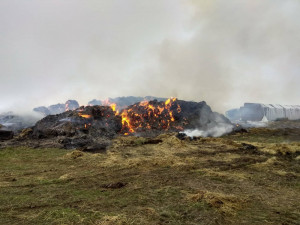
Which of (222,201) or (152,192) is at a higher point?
(222,201)

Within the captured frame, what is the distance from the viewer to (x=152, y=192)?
9273 mm

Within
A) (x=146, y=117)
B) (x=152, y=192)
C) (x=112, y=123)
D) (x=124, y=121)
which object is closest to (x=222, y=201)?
(x=152, y=192)

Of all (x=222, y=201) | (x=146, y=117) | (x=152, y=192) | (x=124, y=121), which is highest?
(x=146, y=117)

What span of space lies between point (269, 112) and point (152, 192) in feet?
303

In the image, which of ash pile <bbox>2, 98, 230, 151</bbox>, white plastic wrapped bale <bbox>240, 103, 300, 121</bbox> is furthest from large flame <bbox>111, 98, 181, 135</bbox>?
white plastic wrapped bale <bbox>240, 103, 300, 121</bbox>

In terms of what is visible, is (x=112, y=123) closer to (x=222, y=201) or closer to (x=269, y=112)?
(x=222, y=201)

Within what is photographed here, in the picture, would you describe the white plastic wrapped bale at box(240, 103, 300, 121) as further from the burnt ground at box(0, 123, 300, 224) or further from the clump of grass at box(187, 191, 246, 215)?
the clump of grass at box(187, 191, 246, 215)

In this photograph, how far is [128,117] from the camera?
48875 mm

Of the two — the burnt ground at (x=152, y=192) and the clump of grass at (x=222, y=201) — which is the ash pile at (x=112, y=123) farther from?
the clump of grass at (x=222, y=201)

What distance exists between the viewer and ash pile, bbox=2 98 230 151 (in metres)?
29.7

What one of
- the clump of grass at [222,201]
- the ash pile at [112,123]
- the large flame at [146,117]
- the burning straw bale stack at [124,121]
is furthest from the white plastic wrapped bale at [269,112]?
the clump of grass at [222,201]

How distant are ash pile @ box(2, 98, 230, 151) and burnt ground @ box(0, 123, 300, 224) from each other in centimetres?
1095

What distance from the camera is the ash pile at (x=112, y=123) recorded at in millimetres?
29672

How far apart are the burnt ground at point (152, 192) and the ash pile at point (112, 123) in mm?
10946
